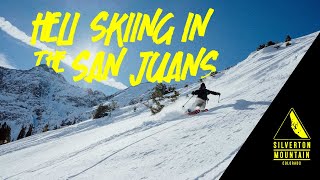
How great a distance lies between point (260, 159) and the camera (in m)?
5.21

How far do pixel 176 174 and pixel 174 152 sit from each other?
1.47 metres

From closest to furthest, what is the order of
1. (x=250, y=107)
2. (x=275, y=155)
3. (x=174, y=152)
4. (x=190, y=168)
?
(x=275, y=155) → (x=190, y=168) → (x=174, y=152) → (x=250, y=107)

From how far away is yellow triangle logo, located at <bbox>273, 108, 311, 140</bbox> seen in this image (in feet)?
17.4

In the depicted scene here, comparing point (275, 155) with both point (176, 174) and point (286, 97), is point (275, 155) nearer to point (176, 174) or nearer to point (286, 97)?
point (286, 97)

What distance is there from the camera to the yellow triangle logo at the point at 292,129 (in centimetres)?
531

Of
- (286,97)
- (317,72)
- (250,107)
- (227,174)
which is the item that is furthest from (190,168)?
(250,107)

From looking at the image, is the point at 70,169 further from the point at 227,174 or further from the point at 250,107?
the point at 250,107

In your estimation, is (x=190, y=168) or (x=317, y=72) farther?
(x=190, y=168)

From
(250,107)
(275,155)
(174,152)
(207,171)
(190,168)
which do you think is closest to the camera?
(275,155)

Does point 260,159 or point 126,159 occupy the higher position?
point 260,159

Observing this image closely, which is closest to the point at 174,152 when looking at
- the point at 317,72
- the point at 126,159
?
the point at 126,159

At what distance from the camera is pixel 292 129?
533 cm

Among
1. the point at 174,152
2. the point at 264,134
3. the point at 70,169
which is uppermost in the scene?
A: the point at 264,134

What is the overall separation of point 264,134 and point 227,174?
0.90 metres
